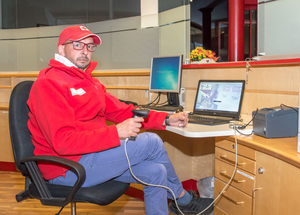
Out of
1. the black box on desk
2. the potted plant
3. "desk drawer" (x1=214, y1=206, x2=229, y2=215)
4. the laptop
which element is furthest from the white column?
"desk drawer" (x1=214, y1=206, x2=229, y2=215)

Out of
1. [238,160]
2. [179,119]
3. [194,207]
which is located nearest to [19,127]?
[179,119]

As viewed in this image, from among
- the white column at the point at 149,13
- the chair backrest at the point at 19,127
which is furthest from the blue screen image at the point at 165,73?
the chair backrest at the point at 19,127

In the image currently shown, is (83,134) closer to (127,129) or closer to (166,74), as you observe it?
(127,129)

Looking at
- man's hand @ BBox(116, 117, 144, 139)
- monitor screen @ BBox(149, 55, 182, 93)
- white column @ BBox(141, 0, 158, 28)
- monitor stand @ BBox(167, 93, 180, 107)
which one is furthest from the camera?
white column @ BBox(141, 0, 158, 28)

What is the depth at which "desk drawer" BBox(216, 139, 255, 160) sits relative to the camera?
147 cm

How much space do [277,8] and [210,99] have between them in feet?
4.80

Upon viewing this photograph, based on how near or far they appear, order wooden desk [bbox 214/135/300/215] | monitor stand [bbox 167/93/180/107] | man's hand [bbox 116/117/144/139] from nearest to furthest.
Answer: wooden desk [bbox 214/135/300/215]
man's hand [bbox 116/117/144/139]
monitor stand [bbox 167/93/180/107]

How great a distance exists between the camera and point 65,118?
126 cm

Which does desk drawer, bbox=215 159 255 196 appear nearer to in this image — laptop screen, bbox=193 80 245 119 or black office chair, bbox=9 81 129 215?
laptop screen, bbox=193 80 245 119

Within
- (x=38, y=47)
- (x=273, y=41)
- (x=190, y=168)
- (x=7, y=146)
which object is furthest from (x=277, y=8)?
(x=7, y=146)

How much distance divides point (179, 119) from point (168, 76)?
904 millimetres

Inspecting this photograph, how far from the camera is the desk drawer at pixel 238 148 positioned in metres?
1.47

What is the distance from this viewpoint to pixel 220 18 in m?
7.11

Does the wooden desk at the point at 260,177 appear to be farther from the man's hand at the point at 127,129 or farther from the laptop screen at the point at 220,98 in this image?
the man's hand at the point at 127,129
